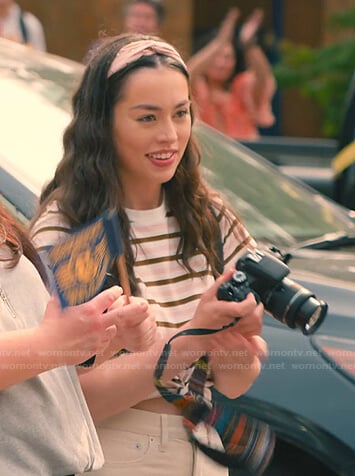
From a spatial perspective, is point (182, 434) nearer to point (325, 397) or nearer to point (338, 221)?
point (325, 397)

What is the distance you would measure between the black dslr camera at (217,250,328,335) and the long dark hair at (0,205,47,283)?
1.39ft

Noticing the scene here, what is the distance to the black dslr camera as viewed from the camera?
2.43 metres

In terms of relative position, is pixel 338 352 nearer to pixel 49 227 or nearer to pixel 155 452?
pixel 155 452

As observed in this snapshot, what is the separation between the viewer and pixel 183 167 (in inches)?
112

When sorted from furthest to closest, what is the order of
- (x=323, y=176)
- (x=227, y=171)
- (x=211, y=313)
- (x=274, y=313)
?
(x=323, y=176) → (x=227, y=171) → (x=274, y=313) → (x=211, y=313)

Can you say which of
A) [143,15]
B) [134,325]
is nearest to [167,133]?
[134,325]

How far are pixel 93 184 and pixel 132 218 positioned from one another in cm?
12

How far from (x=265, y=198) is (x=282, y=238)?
0.27 metres

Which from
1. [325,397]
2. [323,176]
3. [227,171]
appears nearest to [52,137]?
[227,171]

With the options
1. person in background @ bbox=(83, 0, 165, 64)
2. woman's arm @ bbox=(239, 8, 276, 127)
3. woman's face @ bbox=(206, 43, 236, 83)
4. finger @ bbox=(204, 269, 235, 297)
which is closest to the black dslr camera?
finger @ bbox=(204, 269, 235, 297)

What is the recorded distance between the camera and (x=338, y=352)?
10.2 ft

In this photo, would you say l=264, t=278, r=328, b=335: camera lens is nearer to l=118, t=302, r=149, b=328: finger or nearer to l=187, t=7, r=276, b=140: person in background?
l=118, t=302, r=149, b=328: finger

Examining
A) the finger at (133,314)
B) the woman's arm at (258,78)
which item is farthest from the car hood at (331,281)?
the woman's arm at (258,78)

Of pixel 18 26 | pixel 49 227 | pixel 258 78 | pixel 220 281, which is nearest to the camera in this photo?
pixel 220 281
